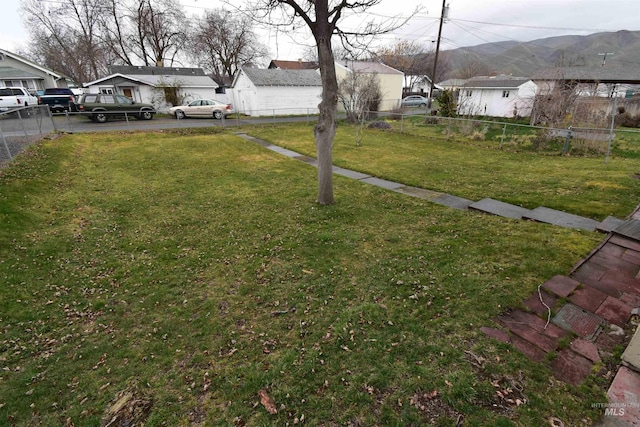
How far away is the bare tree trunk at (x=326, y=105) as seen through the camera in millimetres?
5828

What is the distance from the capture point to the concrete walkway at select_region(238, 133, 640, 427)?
2473mm

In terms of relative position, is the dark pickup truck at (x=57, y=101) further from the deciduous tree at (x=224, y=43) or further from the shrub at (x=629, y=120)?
the shrub at (x=629, y=120)

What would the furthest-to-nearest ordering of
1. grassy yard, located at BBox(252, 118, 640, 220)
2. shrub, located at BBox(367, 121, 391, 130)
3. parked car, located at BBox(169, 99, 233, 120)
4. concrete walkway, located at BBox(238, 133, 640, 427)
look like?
parked car, located at BBox(169, 99, 233, 120) < shrub, located at BBox(367, 121, 391, 130) < grassy yard, located at BBox(252, 118, 640, 220) < concrete walkway, located at BBox(238, 133, 640, 427)

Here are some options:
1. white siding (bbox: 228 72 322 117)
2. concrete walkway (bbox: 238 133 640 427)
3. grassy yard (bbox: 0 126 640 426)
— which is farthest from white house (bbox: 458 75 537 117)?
concrete walkway (bbox: 238 133 640 427)

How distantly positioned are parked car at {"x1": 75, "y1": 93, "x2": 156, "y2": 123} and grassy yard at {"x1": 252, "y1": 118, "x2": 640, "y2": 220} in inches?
458

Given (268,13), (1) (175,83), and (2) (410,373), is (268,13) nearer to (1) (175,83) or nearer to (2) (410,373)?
(2) (410,373)

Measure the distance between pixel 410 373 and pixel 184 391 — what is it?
79.2 inches

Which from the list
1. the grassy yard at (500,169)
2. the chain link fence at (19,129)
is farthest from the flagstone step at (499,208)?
the chain link fence at (19,129)

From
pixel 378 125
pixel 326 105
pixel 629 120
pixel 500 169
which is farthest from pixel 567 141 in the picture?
pixel 629 120

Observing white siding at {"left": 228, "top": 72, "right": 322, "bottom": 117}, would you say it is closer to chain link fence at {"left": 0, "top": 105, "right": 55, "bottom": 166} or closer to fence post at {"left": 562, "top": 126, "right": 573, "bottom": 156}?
chain link fence at {"left": 0, "top": 105, "right": 55, "bottom": 166}

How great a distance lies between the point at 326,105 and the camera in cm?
607

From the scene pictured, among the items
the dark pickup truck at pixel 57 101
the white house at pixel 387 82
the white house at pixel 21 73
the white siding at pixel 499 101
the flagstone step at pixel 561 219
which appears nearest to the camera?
the flagstone step at pixel 561 219

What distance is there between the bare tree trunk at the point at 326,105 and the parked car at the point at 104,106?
17.8 metres

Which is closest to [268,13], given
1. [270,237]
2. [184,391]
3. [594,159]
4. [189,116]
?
[270,237]
